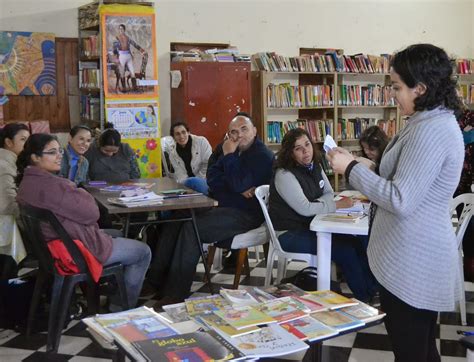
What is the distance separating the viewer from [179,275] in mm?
3926

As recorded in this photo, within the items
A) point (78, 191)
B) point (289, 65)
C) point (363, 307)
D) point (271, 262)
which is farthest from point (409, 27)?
point (363, 307)

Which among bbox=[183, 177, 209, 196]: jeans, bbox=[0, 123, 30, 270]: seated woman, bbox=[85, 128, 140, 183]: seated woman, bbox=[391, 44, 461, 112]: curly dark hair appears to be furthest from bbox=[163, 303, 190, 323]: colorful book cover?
bbox=[85, 128, 140, 183]: seated woman

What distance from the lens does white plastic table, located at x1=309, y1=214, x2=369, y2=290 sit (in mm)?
3203

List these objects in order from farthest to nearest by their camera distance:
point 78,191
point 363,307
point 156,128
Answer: point 156,128 → point 78,191 → point 363,307

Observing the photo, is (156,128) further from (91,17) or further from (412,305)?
(412,305)

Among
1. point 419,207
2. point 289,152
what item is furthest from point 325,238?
point 419,207

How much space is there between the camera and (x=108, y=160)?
5.29 metres

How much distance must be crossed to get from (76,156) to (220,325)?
3.42m

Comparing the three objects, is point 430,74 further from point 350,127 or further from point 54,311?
point 350,127

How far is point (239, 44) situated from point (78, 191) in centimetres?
504

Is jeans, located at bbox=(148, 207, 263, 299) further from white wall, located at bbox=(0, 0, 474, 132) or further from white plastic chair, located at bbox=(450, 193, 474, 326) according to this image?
white wall, located at bbox=(0, 0, 474, 132)

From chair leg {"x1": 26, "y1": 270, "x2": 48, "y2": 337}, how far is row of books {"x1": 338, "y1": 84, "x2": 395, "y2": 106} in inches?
227

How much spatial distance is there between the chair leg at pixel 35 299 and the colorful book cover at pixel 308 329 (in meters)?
1.94

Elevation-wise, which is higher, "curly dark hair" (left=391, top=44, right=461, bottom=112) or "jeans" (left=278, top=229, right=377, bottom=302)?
"curly dark hair" (left=391, top=44, right=461, bottom=112)
